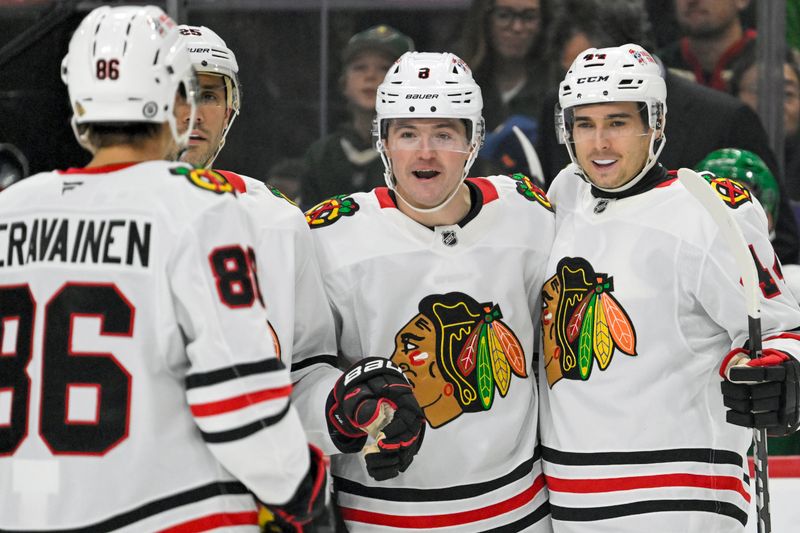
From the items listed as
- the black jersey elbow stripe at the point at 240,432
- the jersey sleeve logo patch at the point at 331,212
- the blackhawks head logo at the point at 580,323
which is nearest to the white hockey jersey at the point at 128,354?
the black jersey elbow stripe at the point at 240,432

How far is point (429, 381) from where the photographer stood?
226 cm

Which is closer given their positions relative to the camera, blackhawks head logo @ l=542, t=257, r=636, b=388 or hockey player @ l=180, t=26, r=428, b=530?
hockey player @ l=180, t=26, r=428, b=530

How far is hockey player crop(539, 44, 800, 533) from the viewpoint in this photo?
221 cm

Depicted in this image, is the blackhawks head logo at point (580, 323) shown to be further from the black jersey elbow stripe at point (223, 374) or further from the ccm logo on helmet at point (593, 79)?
the black jersey elbow stripe at point (223, 374)

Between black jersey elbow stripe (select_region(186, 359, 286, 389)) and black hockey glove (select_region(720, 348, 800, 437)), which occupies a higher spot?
black jersey elbow stripe (select_region(186, 359, 286, 389))

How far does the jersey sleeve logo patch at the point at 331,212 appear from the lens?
234cm

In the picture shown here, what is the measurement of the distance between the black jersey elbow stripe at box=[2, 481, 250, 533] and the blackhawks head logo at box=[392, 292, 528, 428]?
0.60 m

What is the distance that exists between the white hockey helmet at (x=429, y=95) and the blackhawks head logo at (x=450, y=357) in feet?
0.97

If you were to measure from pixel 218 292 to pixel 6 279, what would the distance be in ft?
1.06

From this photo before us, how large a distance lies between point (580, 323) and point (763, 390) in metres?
0.39

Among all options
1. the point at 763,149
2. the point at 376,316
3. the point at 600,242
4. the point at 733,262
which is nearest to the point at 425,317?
the point at 376,316

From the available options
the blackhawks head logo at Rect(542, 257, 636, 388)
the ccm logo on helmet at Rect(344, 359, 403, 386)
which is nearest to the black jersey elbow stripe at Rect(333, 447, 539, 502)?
the blackhawks head logo at Rect(542, 257, 636, 388)

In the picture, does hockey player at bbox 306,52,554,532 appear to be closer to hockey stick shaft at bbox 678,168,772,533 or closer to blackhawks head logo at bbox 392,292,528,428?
blackhawks head logo at bbox 392,292,528,428

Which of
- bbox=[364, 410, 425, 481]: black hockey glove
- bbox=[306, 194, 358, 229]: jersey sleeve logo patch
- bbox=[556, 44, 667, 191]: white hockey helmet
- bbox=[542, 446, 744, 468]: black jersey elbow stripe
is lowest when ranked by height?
bbox=[542, 446, 744, 468]: black jersey elbow stripe
